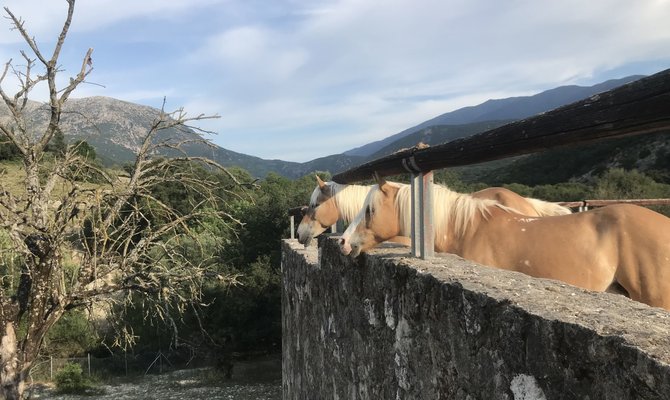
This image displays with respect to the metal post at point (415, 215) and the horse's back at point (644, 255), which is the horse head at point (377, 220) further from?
the horse's back at point (644, 255)

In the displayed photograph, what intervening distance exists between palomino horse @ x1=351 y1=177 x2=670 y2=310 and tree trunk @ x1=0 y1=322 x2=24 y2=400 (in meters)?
6.23

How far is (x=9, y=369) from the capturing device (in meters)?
6.31

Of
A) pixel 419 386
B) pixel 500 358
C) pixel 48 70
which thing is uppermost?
pixel 48 70

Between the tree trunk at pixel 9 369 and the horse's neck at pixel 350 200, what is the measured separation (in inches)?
203

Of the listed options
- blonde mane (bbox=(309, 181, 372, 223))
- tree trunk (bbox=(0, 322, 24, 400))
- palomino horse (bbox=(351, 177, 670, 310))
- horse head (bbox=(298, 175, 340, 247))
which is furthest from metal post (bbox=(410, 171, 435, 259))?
tree trunk (bbox=(0, 322, 24, 400))

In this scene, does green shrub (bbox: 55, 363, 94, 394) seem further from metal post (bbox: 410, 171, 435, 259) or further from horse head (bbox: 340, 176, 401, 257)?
metal post (bbox: 410, 171, 435, 259)

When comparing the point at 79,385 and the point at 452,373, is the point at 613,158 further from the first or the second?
the point at 79,385

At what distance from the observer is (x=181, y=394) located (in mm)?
18734

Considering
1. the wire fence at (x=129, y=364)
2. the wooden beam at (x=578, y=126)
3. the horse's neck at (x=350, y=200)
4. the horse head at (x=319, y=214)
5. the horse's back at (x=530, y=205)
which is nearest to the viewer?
the wooden beam at (x=578, y=126)

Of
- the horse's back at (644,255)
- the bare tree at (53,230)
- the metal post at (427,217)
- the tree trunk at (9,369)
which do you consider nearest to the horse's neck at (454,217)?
the metal post at (427,217)

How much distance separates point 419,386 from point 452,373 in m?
0.30

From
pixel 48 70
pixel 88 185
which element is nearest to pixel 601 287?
pixel 48 70

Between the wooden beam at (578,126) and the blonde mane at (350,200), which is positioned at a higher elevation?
the wooden beam at (578,126)

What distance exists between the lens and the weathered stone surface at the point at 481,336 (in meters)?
0.91
